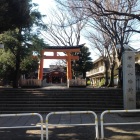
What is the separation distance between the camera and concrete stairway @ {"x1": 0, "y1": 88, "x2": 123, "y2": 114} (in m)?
17.7

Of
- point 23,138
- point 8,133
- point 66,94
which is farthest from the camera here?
point 66,94

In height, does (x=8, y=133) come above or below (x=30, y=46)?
below

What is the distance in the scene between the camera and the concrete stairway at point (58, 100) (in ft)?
58.1

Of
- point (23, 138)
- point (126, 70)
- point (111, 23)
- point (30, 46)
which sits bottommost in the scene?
point (23, 138)

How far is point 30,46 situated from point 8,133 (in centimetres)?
1637

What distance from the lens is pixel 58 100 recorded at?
19.3 meters

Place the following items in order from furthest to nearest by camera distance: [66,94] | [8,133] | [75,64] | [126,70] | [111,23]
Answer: [75,64]
[111,23]
[66,94]
[126,70]
[8,133]

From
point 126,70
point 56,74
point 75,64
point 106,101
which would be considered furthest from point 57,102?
point 56,74

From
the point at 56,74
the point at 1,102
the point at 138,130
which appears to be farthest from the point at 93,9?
the point at 56,74

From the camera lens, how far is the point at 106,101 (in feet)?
62.7

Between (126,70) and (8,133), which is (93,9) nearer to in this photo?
(126,70)

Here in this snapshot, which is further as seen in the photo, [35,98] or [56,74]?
[56,74]

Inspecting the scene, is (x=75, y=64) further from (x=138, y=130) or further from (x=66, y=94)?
(x=138, y=130)

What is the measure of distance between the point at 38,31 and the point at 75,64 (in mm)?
17372
